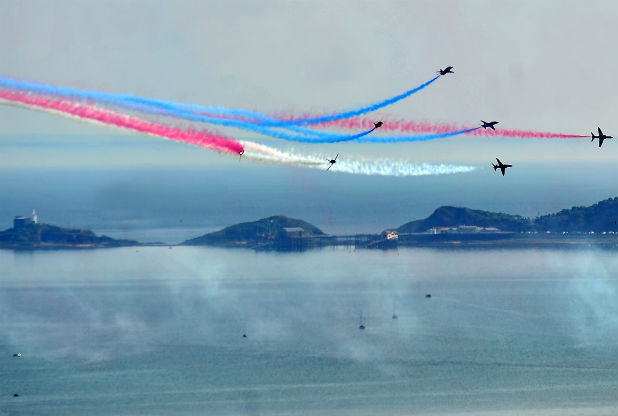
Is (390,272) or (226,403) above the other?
(390,272)

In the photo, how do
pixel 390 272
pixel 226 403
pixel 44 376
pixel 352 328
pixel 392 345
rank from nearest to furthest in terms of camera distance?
pixel 226 403, pixel 44 376, pixel 392 345, pixel 352 328, pixel 390 272

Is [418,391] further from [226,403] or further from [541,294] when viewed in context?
[541,294]

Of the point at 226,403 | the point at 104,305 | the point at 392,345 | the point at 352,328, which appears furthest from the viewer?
the point at 104,305

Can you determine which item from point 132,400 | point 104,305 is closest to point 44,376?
point 132,400

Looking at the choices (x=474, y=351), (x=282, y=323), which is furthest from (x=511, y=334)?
(x=282, y=323)

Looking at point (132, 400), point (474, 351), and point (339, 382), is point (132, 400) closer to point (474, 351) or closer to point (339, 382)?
point (339, 382)

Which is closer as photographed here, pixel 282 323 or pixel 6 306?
pixel 282 323
